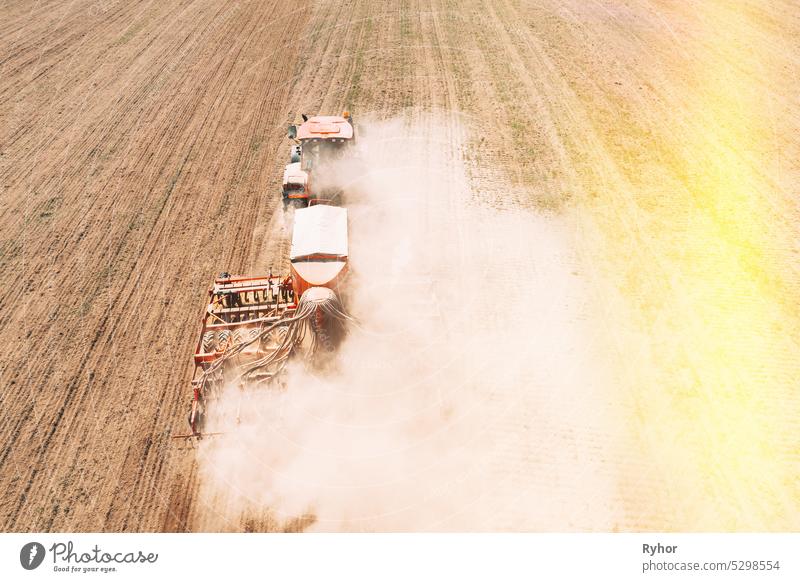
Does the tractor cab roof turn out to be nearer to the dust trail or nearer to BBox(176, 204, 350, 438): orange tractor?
the dust trail

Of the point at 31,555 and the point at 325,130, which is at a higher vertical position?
the point at 325,130

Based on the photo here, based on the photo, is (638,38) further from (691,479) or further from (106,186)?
(106,186)

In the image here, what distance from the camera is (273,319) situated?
40.5 feet

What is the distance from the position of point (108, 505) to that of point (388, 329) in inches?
304

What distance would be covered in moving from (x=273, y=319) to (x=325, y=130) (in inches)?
313

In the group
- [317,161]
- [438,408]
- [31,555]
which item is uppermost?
[317,161]

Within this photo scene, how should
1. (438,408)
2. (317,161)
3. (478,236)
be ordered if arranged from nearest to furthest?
1. (438,408)
2. (478,236)
3. (317,161)

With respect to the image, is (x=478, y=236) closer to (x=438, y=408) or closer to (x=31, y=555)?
(x=438, y=408)

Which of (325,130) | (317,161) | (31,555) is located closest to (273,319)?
(31,555)

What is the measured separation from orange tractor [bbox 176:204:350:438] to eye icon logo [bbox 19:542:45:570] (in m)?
3.68

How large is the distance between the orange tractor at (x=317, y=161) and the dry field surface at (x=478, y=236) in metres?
1.55

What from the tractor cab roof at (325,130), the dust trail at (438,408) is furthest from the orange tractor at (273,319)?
the tractor cab roof at (325,130)

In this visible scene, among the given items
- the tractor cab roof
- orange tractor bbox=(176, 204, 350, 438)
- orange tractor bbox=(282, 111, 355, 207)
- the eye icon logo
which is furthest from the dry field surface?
the tractor cab roof

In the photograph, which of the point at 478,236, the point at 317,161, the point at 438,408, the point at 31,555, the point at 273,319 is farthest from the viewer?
the point at 317,161
